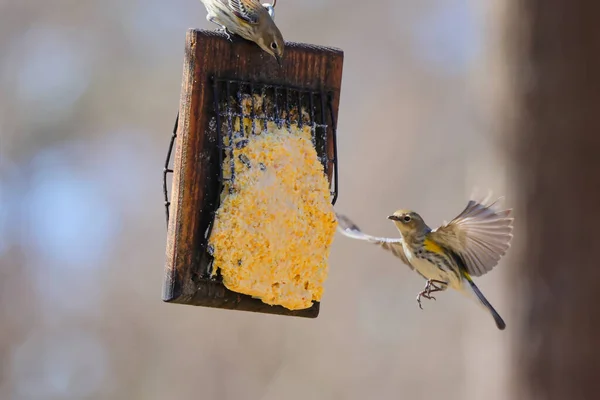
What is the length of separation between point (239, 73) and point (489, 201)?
274cm

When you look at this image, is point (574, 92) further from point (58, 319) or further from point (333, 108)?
point (58, 319)

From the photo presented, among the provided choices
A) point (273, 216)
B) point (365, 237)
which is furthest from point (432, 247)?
point (273, 216)

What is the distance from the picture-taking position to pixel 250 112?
473 centimetres

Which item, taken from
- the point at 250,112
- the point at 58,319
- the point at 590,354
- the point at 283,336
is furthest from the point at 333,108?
the point at 58,319

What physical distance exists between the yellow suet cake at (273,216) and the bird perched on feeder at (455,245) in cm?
134

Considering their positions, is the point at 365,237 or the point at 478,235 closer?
the point at 365,237

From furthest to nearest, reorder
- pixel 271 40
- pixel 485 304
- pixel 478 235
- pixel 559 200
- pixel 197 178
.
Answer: pixel 559 200 → pixel 485 304 → pixel 478 235 → pixel 271 40 → pixel 197 178

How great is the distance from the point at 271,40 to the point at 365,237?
177cm

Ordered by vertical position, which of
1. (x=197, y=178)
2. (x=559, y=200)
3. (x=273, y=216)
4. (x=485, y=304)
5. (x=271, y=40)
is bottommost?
(x=485, y=304)

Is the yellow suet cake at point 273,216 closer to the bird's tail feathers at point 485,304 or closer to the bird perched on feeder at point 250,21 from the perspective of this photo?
the bird perched on feeder at point 250,21

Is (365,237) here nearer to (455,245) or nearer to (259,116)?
(455,245)

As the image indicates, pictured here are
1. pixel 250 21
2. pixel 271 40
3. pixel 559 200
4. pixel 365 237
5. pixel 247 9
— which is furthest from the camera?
pixel 559 200

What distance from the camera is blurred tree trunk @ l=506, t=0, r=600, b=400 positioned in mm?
6695

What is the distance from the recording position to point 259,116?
15.6ft
